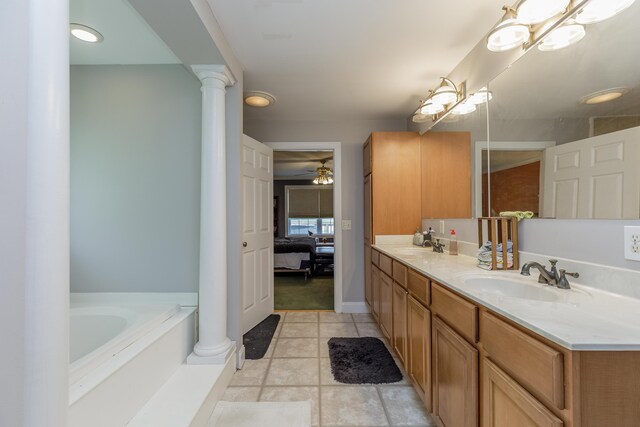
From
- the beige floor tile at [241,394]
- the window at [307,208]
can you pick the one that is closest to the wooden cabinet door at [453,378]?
the beige floor tile at [241,394]

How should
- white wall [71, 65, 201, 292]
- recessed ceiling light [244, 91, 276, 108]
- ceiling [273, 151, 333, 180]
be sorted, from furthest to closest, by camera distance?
ceiling [273, 151, 333, 180] < recessed ceiling light [244, 91, 276, 108] < white wall [71, 65, 201, 292]

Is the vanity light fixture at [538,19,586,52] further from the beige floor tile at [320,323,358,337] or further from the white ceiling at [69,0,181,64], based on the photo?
the beige floor tile at [320,323,358,337]

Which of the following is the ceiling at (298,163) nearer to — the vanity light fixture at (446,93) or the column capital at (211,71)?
the vanity light fixture at (446,93)

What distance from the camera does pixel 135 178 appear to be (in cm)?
199

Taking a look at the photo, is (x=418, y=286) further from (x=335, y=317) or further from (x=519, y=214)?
(x=335, y=317)

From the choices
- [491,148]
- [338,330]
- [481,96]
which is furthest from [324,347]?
[481,96]

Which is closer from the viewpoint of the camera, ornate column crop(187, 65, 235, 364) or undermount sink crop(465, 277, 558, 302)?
undermount sink crop(465, 277, 558, 302)

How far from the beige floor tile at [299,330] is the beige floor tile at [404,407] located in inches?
37.1

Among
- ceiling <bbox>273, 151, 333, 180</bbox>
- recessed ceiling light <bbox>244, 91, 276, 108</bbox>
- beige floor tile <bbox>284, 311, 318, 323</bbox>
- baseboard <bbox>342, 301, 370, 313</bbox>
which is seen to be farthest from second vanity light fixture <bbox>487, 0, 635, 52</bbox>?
ceiling <bbox>273, 151, 333, 180</bbox>

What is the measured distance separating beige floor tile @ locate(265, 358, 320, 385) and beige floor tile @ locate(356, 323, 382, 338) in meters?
0.65

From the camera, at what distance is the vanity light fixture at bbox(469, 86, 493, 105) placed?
1753mm

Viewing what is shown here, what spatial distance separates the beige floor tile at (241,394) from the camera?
165 centimetres

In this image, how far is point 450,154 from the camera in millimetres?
2289

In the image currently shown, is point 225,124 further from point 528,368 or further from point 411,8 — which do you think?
point 528,368
